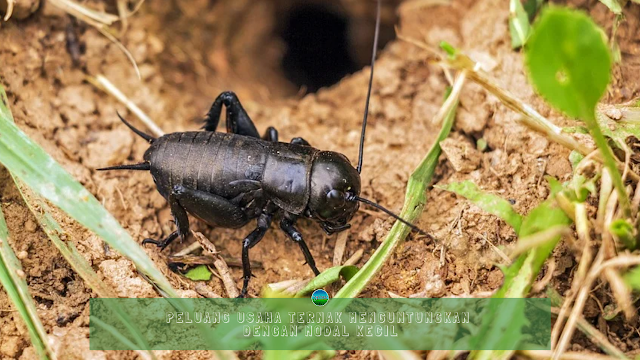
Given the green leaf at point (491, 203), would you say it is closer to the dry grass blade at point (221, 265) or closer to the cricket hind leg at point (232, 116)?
the dry grass blade at point (221, 265)

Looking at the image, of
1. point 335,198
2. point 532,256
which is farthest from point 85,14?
point 532,256

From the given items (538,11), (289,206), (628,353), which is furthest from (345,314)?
(538,11)

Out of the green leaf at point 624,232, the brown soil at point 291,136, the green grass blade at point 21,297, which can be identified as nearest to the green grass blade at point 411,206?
the brown soil at point 291,136

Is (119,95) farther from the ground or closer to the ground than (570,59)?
closer to the ground

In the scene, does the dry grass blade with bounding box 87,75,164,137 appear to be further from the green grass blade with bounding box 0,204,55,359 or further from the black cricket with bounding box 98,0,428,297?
the green grass blade with bounding box 0,204,55,359

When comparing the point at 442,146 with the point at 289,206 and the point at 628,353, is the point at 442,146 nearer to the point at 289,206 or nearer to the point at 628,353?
the point at 289,206

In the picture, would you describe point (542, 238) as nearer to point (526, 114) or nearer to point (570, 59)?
point (570, 59)
